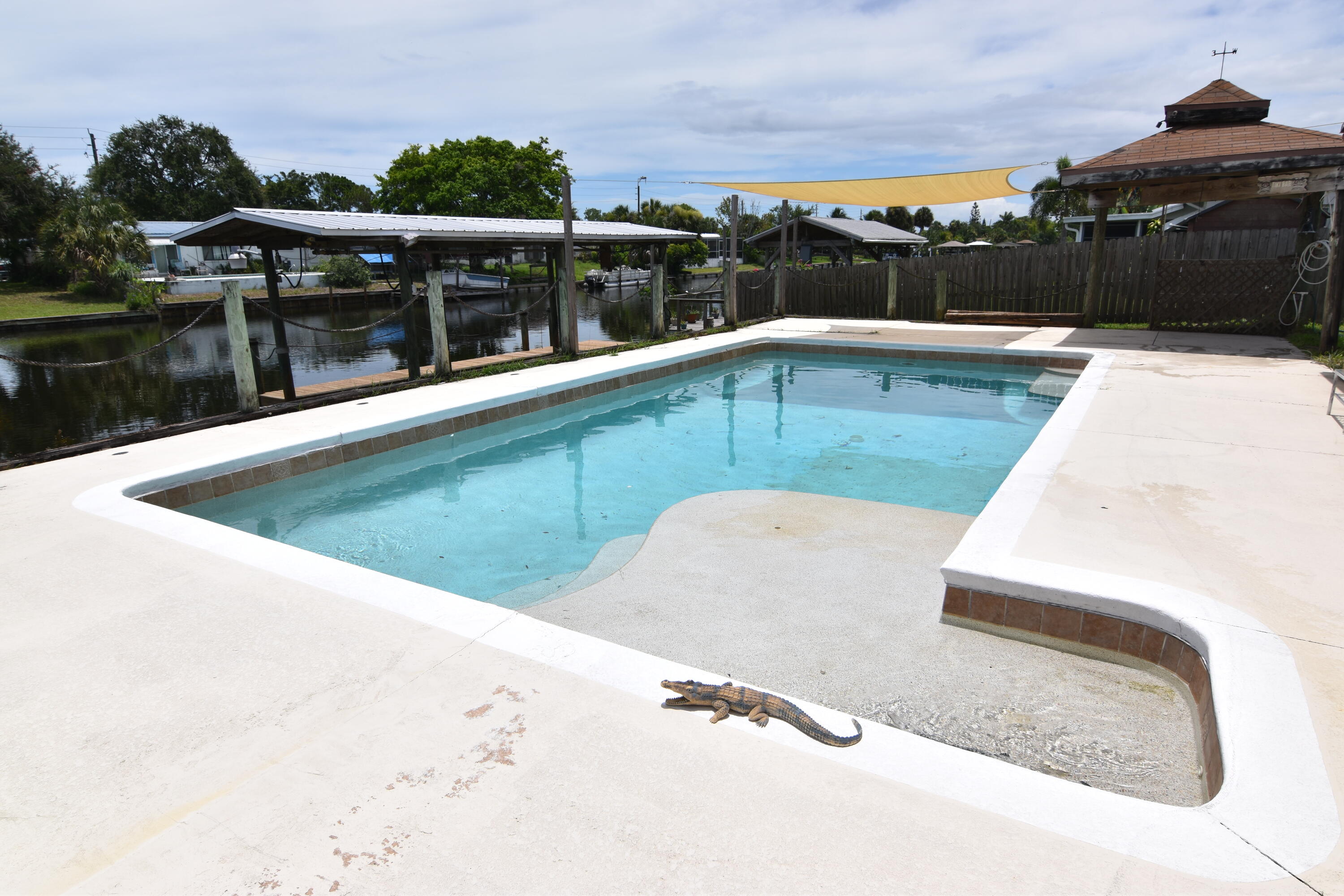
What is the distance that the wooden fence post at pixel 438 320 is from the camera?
930cm

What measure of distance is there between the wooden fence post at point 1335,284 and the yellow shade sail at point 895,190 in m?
5.07

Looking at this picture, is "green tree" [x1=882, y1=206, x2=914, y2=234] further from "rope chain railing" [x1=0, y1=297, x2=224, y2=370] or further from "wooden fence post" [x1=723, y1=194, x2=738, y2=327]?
"rope chain railing" [x1=0, y1=297, x2=224, y2=370]

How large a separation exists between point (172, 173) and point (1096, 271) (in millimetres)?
56152

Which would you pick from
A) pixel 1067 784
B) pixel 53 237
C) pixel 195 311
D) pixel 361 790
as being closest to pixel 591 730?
pixel 361 790

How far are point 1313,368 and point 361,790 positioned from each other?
1100cm

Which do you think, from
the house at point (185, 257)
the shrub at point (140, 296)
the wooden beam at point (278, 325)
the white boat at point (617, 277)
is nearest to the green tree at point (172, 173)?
the house at point (185, 257)

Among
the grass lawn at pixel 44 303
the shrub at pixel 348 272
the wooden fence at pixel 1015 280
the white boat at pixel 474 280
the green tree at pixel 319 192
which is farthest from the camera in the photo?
the green tree at pixel 319 192

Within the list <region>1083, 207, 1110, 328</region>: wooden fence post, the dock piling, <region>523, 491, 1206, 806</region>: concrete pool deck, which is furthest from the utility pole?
<region>1083, 207, 1110, 328</region>: wooden fence post

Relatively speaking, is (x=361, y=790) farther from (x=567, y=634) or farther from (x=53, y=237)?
(x=53, y=237)

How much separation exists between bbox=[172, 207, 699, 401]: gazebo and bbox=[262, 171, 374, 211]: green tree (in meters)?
56.7

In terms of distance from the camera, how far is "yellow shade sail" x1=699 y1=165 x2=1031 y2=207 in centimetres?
1395

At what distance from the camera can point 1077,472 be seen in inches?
189

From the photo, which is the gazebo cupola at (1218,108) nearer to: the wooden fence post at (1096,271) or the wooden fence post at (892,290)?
the wooden fence post at (1096,271)

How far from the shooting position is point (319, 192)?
6469 centimetres
